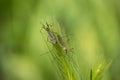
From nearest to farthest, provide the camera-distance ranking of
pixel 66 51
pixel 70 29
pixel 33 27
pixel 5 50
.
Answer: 1. pixel 66 51
2. pixel 70 29
3. pixel 33 27
4. pixel 5 50

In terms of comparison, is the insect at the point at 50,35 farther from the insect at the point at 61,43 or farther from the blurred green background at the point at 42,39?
the blurred green background at the point at 42,39

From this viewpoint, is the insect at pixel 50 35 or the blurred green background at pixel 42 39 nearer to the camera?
the insect at pixel 50 35

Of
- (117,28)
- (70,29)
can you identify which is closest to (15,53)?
(70,29)

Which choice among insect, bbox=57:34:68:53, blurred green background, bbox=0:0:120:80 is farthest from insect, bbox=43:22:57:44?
blurred green background, bbox=0:0:120:80

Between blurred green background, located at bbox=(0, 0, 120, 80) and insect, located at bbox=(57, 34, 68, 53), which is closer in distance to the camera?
insect, located at bbox=(57, 34, 68, 53)

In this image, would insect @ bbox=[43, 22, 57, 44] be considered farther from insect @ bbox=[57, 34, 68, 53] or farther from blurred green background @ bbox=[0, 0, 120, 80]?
blurred green background @ bbox=[0, 0, 120, 80]

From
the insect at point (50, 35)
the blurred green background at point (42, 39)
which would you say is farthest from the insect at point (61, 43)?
the blurred green background at point (42, 39)

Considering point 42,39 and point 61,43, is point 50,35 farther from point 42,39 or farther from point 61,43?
point 42,39

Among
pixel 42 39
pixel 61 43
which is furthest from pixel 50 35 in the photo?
pixel 42 39

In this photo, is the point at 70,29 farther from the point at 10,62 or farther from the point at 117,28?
the point at 10,62
